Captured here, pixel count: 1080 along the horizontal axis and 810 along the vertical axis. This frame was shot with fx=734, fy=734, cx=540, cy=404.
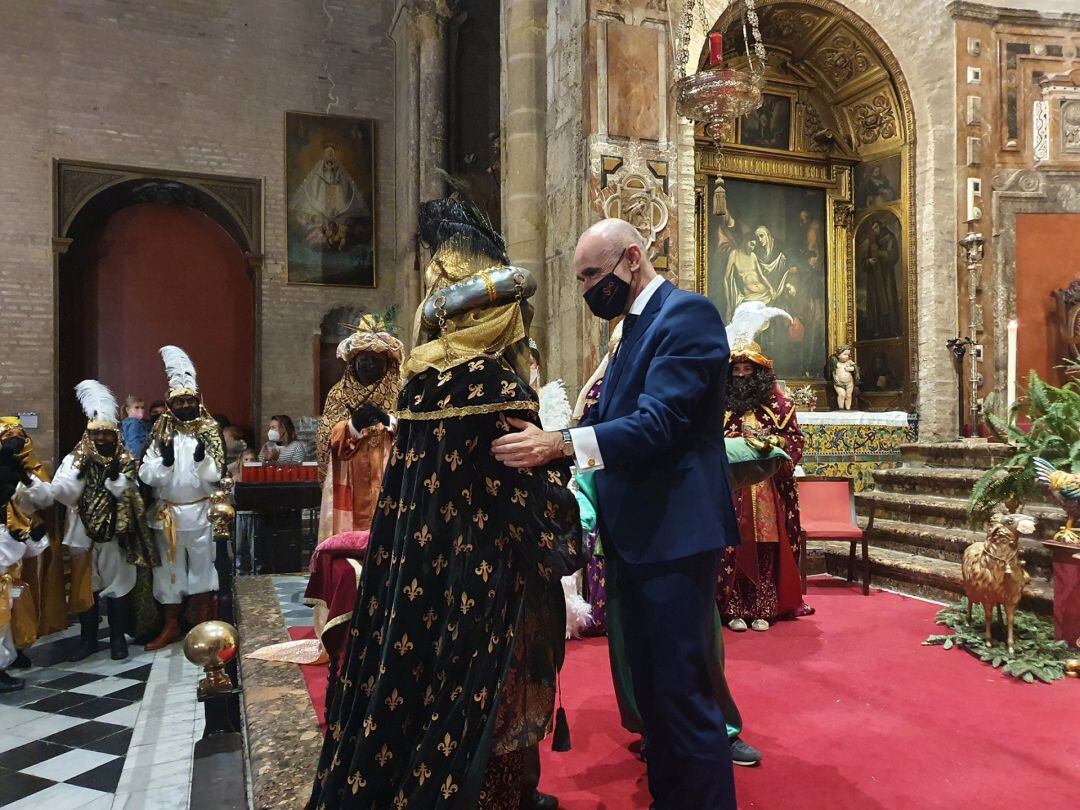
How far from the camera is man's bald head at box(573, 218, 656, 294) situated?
2217mm

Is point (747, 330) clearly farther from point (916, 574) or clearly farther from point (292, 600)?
point (292, 600)

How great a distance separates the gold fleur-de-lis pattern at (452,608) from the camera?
6.59 feet

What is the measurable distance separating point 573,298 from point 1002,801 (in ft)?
17.0

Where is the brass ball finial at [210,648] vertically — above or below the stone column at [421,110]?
below

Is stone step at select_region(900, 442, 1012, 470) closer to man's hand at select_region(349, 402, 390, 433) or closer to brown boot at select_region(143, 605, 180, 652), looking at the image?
man's hand at select_region(349, 402, 390, 433)

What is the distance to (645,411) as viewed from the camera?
198 centimetres

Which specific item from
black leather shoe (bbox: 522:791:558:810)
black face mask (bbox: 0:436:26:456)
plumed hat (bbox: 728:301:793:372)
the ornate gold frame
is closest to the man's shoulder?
black leather shoe (bbox: 522:791:558:810)

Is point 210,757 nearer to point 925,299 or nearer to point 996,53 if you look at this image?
point 925,299

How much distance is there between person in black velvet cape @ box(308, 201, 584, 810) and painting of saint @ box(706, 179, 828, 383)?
26.9 feet

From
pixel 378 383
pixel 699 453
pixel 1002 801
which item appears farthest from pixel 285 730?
pixel 1002 801

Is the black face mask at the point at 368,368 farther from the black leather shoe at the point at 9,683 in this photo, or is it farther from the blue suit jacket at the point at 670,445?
the black leather shoe at the point at 9,683

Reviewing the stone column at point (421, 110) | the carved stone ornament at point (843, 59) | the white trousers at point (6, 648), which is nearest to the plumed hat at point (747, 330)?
the white trousers at point (6, 648)

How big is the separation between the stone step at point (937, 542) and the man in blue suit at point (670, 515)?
4561 millimetres

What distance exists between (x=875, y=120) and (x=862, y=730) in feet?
30.0
